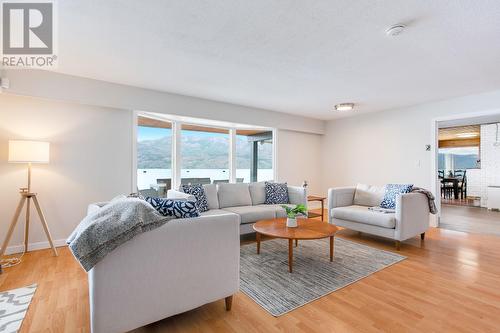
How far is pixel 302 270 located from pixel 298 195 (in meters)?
1.92

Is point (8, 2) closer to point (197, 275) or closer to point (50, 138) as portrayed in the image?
point (50, 138)

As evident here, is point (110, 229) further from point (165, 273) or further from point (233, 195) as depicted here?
point (233, 195)

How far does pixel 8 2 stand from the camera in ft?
6.23

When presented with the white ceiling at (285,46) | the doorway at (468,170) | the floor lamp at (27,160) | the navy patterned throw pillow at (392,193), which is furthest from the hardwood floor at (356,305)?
the white ceiling at (285,46)

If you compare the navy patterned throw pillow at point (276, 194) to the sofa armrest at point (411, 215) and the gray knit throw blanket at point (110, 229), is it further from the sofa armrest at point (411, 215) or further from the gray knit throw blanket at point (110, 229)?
the gray knit throw blanket at point (110, 229)

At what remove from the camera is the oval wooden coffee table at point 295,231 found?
103 inches

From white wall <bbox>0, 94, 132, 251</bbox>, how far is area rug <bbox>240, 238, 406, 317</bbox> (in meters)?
2.35

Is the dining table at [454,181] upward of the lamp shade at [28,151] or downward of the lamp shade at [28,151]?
downward

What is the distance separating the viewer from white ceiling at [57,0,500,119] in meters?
1.92

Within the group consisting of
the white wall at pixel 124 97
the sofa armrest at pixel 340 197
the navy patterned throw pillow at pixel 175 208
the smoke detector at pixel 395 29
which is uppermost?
the smoke detector at pixel 395 29

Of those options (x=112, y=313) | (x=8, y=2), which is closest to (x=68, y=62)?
(x=8, y=2)

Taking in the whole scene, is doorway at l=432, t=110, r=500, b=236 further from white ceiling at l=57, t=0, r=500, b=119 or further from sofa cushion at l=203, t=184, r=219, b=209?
sofa cushion at l=203, t=184, r=219, b=209

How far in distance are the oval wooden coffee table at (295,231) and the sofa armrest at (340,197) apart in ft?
3.65

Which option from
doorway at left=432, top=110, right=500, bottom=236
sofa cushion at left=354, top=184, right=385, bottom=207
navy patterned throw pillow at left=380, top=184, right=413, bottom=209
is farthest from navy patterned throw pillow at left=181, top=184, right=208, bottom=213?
doorway at left=432, top=110, right=500, bottom=236
